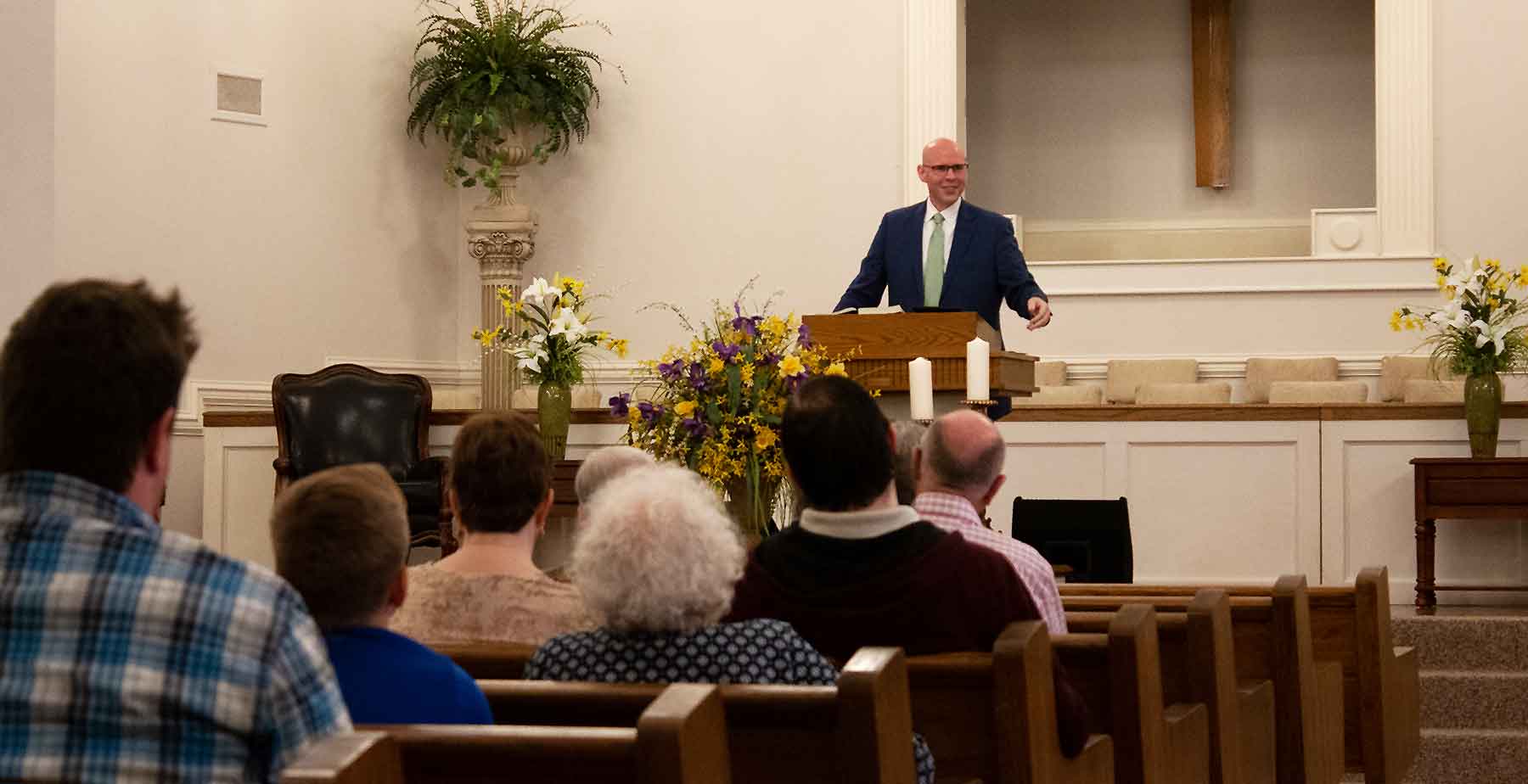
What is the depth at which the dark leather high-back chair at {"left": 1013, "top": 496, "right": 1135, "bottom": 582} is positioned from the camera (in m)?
6.20

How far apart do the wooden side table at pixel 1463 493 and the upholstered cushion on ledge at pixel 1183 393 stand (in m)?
2.02

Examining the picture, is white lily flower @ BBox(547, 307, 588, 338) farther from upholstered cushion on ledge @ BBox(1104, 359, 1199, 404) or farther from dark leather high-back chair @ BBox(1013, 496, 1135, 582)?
upholstered cushion on ledge @ BBox(1104, 359, 1199, 404)

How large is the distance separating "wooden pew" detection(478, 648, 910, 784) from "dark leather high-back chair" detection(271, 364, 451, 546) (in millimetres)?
5742

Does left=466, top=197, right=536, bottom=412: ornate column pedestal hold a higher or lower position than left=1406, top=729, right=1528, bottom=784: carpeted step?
higher

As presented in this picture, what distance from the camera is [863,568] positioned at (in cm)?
272

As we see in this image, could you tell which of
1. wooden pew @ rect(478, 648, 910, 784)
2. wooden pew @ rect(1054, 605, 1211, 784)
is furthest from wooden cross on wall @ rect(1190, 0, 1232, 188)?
wooden pew @ rect(478, 648, 910, 784)

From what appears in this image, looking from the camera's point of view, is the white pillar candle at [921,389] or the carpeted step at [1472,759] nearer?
the white pillar candle at [921,389]

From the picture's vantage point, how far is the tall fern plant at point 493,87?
9.52 metres

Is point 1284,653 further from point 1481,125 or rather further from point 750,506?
point 1481,125

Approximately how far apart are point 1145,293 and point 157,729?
8503 millimetres

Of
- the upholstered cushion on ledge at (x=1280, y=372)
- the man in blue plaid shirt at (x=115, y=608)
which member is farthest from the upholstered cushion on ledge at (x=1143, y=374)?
the man in blue plaid shirt at (x=115, y=608)

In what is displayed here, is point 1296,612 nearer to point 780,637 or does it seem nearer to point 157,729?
point 780,637

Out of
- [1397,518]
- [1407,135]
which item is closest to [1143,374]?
[1407,135]

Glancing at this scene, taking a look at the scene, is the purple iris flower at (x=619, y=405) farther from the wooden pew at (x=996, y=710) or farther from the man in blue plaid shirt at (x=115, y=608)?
the man in blue plaid shirt at (x=115, y=608)
